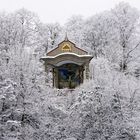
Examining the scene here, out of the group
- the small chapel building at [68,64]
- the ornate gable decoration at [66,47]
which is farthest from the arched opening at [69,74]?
the ornate gable decoration at [66,47]

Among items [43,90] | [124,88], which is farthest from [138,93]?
[43,90]

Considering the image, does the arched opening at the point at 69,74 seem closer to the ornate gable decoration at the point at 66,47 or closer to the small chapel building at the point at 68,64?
the small chapel building at the point at 68,64

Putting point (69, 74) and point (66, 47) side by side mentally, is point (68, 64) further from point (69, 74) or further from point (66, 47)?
point (66, 47)

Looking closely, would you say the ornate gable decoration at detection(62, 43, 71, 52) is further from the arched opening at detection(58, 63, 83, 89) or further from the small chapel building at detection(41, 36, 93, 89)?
the arched opening at detection(58, 63, 83, 89)

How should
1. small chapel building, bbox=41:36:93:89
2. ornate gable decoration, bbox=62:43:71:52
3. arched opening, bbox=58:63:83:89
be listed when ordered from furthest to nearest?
ornate gable decoration, bbox=62:43:71:52 < arched opening, bbox=58:63:83:89 < small chapel building, bbox=41:36:93:89

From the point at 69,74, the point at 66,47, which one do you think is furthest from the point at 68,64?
the point at 66,47

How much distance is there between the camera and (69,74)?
3809 cm

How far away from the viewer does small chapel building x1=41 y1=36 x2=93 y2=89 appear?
37.1 m

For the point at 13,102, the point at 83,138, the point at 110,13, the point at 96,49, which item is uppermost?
the point at 110,13

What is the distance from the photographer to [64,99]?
28047mm

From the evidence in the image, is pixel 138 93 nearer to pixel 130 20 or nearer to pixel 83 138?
pixel 83 138

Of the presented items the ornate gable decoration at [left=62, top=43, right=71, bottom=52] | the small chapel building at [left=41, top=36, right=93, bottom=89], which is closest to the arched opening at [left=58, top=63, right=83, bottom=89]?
the small chapel building at [left=41, top=36, right=93, bottom=89]

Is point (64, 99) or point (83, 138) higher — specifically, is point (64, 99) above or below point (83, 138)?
above

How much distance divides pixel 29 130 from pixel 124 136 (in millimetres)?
5624
